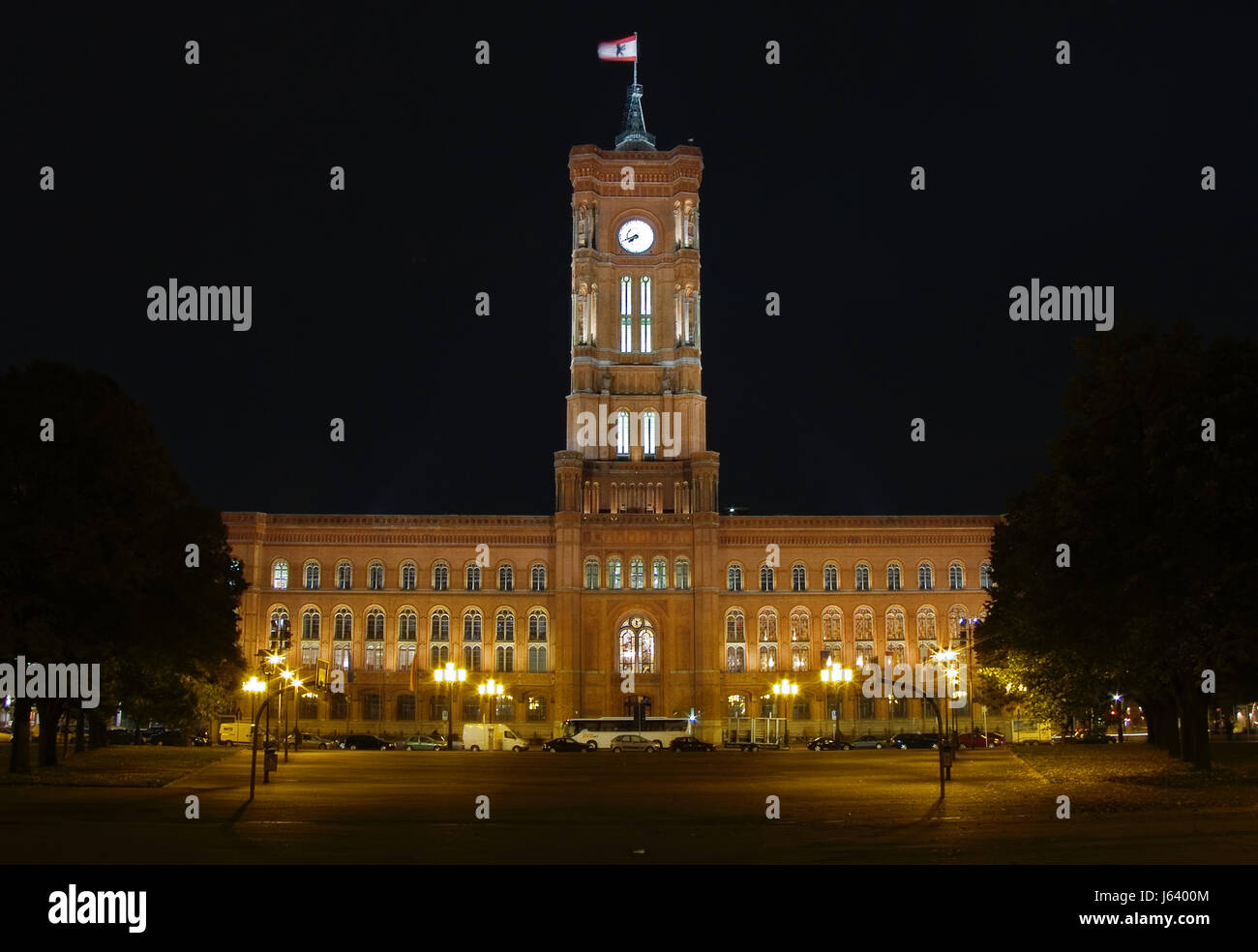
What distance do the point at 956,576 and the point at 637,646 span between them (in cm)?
2363

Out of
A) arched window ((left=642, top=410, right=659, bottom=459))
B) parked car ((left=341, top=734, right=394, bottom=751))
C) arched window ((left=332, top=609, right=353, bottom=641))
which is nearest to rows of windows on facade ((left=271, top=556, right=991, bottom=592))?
arched window ((left=332, top=609, right=353, bottom=641))

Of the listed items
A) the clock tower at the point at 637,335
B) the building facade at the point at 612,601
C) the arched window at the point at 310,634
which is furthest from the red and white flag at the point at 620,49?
the arched window at the point at 310,634

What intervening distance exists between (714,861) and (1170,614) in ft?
66.1

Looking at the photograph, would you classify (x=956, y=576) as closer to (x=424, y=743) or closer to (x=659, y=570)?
(x=659, y=570)

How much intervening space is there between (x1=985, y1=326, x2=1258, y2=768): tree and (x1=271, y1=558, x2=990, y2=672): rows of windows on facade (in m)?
54.7

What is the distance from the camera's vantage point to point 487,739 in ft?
260

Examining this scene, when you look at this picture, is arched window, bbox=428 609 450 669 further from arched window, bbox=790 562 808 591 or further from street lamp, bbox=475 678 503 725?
arched window, bbox=790 562 808 591

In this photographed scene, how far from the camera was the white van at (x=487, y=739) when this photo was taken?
7919 centimetres

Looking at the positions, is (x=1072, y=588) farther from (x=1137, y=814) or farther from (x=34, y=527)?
(x=34, y=527)

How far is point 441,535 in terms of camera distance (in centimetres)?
10050

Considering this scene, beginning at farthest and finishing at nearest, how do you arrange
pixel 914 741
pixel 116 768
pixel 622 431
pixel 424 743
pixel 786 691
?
1. pixel 622 431
2. pixel 786 691
3. pixel 424 743
4. pixel 914 741
5. pixel 116 768

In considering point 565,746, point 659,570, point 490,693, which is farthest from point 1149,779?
point 659,570
